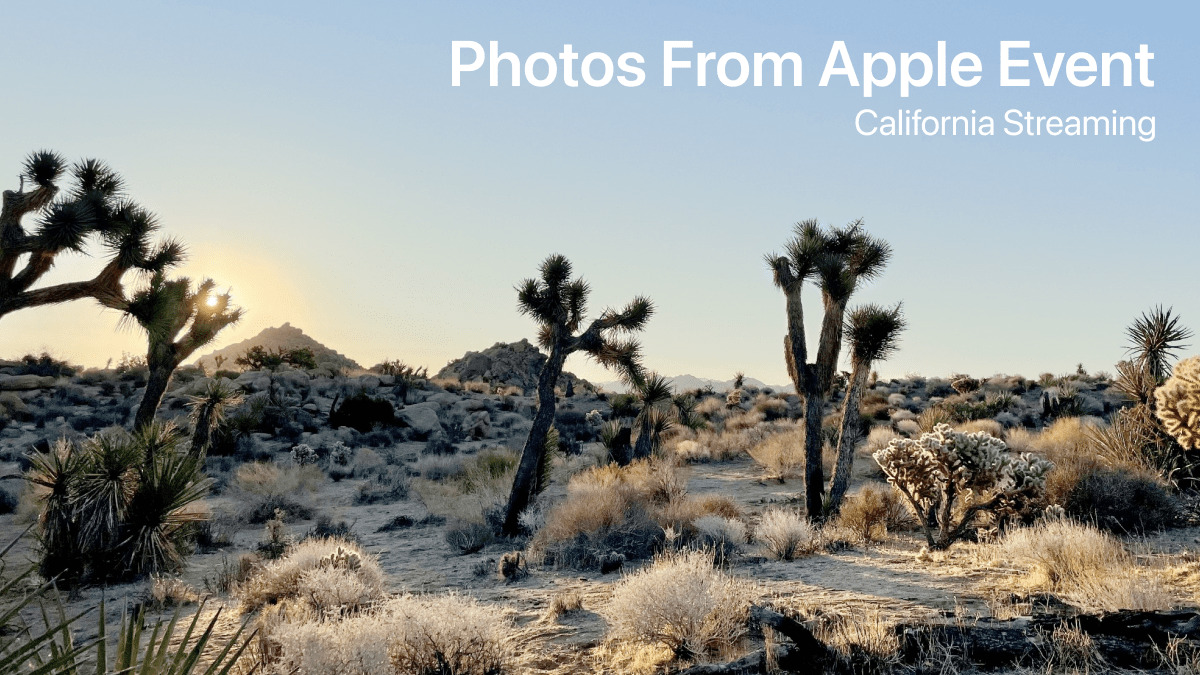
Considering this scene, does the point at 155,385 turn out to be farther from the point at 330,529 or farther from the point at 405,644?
the point at 405,644

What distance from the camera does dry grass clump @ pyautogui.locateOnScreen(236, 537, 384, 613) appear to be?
7.64 m

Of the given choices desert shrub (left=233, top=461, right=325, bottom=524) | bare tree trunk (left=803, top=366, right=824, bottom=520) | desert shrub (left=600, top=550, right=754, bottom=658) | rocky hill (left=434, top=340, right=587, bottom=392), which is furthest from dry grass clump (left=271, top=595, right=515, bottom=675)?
rocky hill (left=434, top=340, right=587, bottom=392)

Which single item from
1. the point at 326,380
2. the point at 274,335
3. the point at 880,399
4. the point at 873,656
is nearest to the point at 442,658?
the point at 873,656

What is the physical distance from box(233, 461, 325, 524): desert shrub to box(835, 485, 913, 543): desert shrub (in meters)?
10.9

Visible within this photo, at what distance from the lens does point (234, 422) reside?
85.9 ft

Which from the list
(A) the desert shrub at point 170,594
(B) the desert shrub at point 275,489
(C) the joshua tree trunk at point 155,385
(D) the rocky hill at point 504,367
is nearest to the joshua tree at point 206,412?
(B) the desert shrub at point 275,489

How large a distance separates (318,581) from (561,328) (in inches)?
292

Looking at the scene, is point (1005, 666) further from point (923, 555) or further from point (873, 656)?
point (923, 555)

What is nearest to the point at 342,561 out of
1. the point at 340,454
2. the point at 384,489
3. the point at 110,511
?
the point at 110,511

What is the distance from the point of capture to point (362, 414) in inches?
1188

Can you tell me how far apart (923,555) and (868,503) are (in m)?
2.84

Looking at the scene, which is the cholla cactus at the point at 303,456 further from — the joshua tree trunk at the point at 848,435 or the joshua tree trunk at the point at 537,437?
the joshua tree trunk at the point at 848,435

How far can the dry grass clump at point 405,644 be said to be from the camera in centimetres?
535

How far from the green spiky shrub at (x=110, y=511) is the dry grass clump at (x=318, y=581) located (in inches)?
84.7
